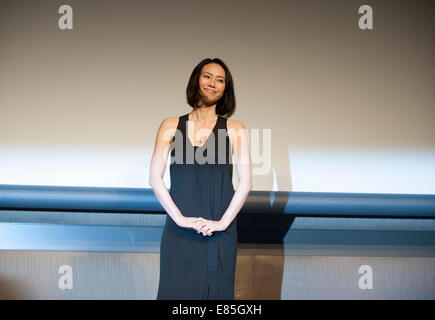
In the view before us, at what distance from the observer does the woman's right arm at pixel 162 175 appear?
148 centimetres

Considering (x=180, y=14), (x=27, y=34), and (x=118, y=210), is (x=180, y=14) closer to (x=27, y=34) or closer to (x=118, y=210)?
(x=27, y=34)

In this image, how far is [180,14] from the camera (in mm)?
2814

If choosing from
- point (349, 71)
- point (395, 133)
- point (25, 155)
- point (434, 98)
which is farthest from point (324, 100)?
point (25, 155)

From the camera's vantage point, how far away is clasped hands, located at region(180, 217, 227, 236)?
4.84ft

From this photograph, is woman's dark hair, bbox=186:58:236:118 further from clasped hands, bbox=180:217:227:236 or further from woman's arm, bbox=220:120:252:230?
clasped hands, bbox=180:217:227:236

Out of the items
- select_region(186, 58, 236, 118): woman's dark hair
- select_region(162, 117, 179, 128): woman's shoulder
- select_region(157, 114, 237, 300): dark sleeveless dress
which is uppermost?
select_region(186, 58, 236, 118): woman's dark hair

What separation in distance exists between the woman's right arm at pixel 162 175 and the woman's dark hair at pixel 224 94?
0.13m

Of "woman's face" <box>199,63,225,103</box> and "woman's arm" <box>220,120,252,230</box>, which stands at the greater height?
"woman's face" <box>199,63,225,103</box>

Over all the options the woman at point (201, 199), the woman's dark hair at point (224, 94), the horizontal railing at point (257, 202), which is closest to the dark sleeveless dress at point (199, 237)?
the woman at point (201, 199)

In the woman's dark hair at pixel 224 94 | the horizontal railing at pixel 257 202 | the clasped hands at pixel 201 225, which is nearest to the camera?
the clasped hands at pixel 201 225

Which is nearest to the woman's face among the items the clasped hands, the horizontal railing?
the clasped hands

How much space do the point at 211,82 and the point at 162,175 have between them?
42 centimetres

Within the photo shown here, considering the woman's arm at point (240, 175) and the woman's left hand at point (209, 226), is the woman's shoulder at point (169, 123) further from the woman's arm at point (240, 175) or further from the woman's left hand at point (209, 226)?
the woman's left hand at point (209, 226)

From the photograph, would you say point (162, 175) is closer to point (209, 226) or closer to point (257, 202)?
point (209, 226)
